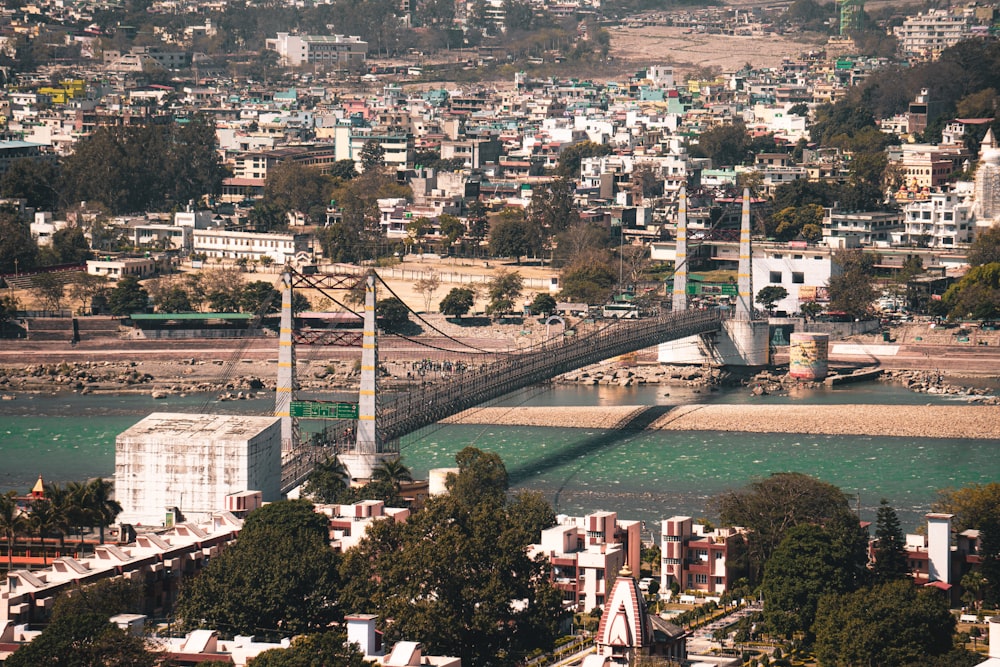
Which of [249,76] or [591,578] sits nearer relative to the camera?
[591,578]

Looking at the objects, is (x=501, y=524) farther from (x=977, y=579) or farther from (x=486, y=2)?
(x=486, y=2)

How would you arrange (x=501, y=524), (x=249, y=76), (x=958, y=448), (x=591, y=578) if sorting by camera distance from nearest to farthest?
1. (x=501, y=524)
2. (x=591, y=578)
3. (x=958, y=448)
4. (x=249, y=76)

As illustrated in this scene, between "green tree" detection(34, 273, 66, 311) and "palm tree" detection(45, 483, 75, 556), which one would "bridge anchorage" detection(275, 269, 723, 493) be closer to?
"palm tree" detection(45, 483, 75, 556)

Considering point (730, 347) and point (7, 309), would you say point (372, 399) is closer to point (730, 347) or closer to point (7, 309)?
point (730, 347)

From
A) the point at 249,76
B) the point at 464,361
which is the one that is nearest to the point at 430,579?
the point at 464,361

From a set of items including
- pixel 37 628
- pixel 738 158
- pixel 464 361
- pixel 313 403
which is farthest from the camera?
pixel 738 158

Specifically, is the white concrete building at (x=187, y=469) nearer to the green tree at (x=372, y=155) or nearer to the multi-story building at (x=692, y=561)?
the multi-story building at (x=692, y=561)

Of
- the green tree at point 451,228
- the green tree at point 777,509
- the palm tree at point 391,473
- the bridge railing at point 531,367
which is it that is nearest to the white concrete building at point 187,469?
the palm tree at point 391,473
